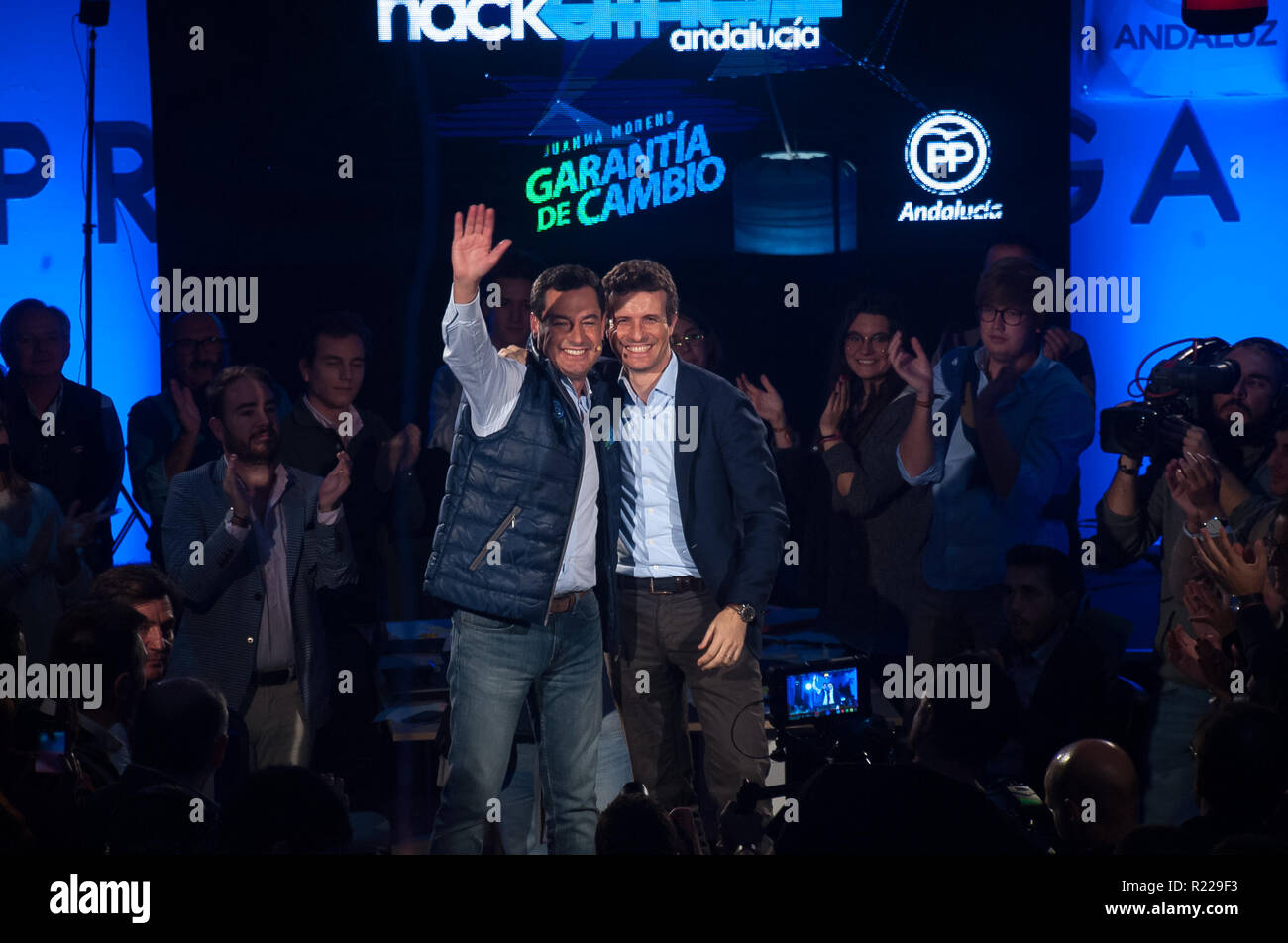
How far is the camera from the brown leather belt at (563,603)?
14.8 ft

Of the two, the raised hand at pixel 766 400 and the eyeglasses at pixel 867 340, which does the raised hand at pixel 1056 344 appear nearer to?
the eyeglasses at pixel 867 340

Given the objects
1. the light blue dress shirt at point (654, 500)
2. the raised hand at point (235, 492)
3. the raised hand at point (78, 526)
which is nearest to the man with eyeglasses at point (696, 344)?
the light blue dress shirt at point (654, 500)

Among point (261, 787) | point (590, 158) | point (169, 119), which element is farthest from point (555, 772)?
point (169, 119)

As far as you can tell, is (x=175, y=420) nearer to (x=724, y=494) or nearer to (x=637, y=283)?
(x=637, y=283)

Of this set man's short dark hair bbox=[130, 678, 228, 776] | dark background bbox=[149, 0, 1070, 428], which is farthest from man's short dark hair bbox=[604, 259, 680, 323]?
man's short dark hair bbox=[130, 678, 228, 776]

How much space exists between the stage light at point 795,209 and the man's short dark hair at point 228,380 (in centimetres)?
182

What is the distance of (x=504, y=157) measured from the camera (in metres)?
5.24

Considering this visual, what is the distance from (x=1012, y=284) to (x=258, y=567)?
2916 mm

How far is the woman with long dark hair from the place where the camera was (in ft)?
17.1

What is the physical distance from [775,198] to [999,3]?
43.3 inches

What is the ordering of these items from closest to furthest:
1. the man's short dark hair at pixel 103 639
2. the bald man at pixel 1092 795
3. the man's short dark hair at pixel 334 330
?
the bald man at pixel 1092 795
the man's short dark hair at pixel 103 639
the man's short dark hair at pixel 334 330

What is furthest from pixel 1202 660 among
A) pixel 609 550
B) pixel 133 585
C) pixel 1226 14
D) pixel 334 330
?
pixel 133 585

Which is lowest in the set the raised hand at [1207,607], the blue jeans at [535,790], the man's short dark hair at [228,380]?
the blue jeans at [535,790]
